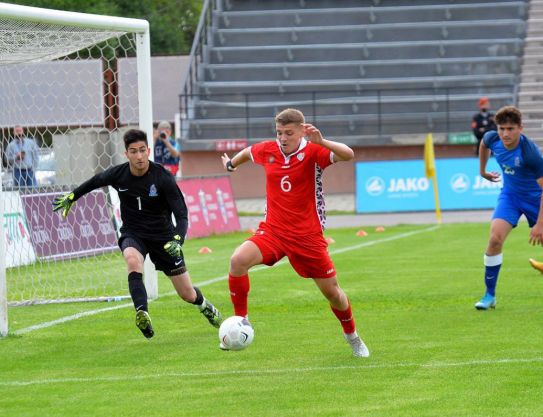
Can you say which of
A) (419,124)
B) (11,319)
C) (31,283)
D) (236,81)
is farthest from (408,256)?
(236,81)

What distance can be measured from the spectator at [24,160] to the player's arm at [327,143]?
393 inches

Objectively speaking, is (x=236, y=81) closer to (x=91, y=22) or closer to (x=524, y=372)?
(x=91, y=22)

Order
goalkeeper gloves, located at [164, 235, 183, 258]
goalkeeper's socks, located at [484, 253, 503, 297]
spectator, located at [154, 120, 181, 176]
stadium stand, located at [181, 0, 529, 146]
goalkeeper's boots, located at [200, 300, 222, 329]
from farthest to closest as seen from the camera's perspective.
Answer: stadium stand, located at [181, 0, 529, 146] < spectator, located at [154, 120, 181, 176] < goalkeeper's socks, located at [484, 253, 503, 297] < goalkeeper's boots, located at [200, 300, 222, 329] < goalkeeper gloves, located at [164, 235, 183, 258]

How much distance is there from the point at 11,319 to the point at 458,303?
446 centimetres

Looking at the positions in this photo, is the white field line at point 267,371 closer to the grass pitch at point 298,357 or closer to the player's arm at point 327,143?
the grass pitch at point 298,357

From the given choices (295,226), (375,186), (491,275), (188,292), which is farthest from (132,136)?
(375,186)

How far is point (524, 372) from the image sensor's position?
809cm

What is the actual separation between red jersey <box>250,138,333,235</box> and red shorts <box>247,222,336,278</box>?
0.22 ft

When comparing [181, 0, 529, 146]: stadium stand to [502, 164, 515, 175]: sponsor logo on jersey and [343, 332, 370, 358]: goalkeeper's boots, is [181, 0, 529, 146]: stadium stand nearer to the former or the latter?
[502, 164, 515, 175]: sponsor logo on jersey

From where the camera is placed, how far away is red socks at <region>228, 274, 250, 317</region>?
908cm

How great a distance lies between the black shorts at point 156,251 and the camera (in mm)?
10219

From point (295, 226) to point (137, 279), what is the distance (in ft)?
5.20

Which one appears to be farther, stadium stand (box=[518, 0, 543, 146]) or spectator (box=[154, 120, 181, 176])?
stadium stand (box=[518, 0, 543, 146])

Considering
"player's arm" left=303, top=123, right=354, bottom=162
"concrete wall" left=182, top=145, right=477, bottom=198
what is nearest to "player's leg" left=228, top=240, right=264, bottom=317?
"player's arm" left=303, top=123, right=354, bottom=162
